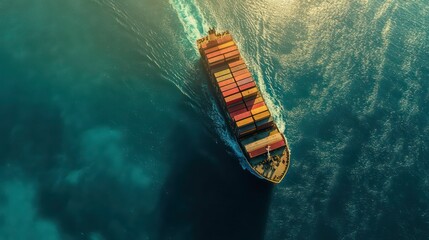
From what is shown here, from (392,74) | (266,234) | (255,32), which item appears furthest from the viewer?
(255,32)

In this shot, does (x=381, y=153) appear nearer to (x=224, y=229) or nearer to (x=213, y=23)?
(x=224, y=229)

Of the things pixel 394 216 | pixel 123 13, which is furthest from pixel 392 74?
pixel 123 13

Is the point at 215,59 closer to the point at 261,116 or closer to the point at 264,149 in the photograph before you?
the point at 261,116

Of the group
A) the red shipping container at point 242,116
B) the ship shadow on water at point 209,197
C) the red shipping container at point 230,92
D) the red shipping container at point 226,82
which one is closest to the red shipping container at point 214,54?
the red shipping container at point 226,82

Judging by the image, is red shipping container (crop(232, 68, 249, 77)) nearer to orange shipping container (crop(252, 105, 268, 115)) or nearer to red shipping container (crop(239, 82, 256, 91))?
red shipping container (crop(239, 82, 256, 91))

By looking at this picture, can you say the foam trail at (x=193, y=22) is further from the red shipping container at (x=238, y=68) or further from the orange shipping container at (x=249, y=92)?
the orange shipping container at (x=249, y=92)

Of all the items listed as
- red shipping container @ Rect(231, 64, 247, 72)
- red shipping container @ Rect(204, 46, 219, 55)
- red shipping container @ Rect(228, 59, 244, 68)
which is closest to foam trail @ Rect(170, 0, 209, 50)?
red shipping container @ Rect(204, 46, 219, 55)
